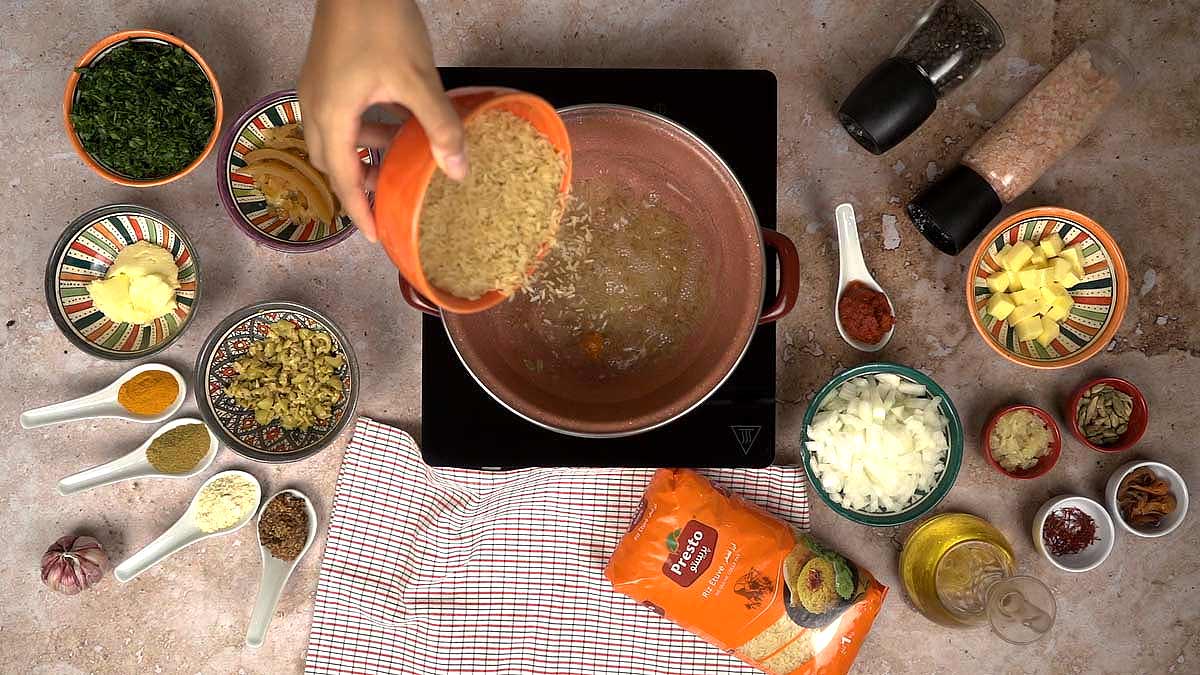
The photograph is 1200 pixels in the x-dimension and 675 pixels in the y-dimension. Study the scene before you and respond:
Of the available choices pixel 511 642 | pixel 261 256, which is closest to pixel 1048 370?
pixel 511 642

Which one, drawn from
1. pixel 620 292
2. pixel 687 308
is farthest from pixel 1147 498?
pixel 620 292

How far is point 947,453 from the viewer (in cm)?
169

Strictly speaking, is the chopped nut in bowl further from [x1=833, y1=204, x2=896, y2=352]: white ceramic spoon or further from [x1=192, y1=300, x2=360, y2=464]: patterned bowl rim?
[x1=192, y1=300, x2=360, y2=464]: patterned bowl rim

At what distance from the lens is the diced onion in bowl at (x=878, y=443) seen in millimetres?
1656

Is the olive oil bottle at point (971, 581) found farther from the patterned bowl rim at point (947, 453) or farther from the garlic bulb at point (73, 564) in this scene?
the garlic bulb at point (73, 564)

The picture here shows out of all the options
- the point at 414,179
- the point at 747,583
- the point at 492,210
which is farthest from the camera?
the point at 747,583

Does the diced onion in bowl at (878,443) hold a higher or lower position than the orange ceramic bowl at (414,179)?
lower

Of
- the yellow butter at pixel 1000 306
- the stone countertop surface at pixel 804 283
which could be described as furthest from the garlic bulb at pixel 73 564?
the yellow butter at pixel 1000 306

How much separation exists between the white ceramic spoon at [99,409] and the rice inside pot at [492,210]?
988 mm

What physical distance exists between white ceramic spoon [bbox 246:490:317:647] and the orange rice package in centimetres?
73

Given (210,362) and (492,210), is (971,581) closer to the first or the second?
(492,210)

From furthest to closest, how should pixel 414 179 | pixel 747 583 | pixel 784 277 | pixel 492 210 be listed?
pixel 747 583
pixel 784 277
pixel 492 210
pixel 414 179

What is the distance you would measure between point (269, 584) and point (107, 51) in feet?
3.94

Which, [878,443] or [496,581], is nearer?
[878,443]
